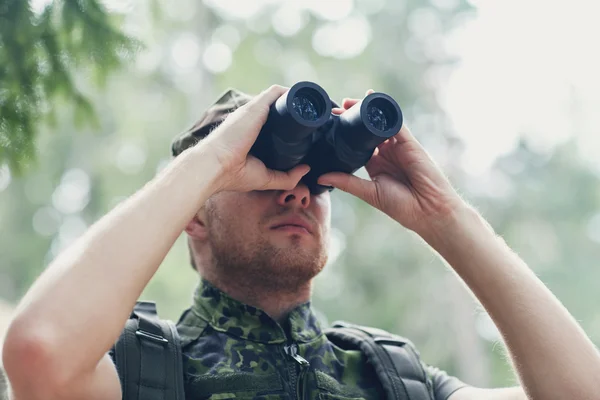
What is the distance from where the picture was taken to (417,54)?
13.2 m

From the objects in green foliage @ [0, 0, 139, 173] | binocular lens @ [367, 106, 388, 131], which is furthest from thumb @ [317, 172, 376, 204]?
green foliage @ [0, 0, 139, 173]

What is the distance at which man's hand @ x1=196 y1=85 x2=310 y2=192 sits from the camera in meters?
2.03

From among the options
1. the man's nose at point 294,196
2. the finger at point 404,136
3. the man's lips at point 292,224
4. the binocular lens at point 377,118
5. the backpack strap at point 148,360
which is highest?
the finger at point 404,136

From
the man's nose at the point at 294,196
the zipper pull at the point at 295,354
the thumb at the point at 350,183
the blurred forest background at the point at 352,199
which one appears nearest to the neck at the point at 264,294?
the zipper pull at the point at 295,354

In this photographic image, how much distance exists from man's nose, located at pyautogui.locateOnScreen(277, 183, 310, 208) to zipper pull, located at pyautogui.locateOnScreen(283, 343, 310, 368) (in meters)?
0.45

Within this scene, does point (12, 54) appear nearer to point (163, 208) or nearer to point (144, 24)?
point (163, 208)

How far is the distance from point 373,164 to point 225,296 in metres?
0.65

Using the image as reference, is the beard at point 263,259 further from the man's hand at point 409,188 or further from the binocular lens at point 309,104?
the binocular lens at point 309,104

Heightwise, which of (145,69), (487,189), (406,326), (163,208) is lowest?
(163,208)

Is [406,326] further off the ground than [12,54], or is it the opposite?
[406,326]

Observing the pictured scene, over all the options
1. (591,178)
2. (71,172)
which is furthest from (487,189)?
(71,172)

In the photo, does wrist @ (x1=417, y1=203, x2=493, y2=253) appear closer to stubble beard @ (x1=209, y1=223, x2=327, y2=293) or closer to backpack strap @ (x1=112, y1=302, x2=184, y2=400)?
stubble beard @ (x1=209, y1=223, x2=327, y2=293)

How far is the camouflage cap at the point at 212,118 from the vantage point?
2555 millimetres

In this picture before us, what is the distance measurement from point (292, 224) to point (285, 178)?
21 centimetres
